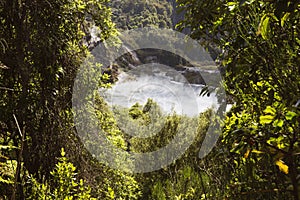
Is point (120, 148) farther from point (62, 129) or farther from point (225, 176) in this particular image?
point (225, 176)

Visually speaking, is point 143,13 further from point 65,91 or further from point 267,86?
point 267,86

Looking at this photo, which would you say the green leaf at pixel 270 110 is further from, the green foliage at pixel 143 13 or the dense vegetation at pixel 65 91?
the green foliage at pixel 143 13

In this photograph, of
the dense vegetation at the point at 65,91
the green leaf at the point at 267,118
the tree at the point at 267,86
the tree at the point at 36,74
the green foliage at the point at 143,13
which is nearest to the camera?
the green leaf at the point at 267,118

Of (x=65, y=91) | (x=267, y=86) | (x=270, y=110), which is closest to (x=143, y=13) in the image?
(x=65, y=91)

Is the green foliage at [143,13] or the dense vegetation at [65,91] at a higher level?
the green foliage at [143,13]

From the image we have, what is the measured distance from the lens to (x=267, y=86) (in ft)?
5.16

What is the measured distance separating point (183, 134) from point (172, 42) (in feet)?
51.5

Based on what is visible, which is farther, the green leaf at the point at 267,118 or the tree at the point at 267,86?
the tree at the point at 267,86

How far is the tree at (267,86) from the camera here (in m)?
1.07

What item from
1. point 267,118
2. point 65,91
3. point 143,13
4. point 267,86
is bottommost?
point 267,118

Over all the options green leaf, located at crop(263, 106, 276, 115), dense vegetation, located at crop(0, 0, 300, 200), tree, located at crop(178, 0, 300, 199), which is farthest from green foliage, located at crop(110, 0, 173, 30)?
green leaf, located at crop(263, 106, 276, 115)

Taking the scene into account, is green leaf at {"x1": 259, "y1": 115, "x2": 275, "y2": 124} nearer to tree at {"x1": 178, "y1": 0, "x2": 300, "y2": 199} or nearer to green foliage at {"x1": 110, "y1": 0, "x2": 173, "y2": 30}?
tree at {"x1": 178, "y1": 0, "x2": 300, "y2": 199}

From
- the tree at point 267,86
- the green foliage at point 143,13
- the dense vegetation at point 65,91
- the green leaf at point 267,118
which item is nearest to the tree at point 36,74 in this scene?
the dense vegetation at point 65,91

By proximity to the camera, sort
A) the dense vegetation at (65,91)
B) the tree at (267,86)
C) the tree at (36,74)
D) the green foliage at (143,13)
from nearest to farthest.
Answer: the tree at (267,86) → the dense vegetation at (65,91) → the tree at (36,74) → the green foliage at (143,13)
